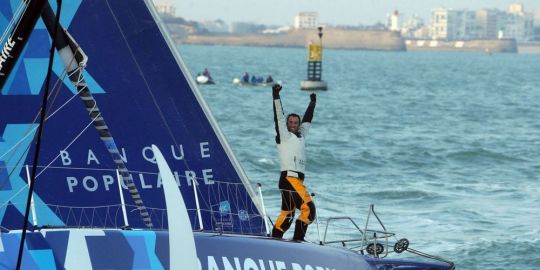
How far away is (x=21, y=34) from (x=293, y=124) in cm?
308

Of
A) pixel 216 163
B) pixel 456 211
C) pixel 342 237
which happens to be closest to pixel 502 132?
pixel 456 211

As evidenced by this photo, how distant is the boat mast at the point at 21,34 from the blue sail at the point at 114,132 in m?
1.77

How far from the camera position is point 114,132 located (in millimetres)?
11469

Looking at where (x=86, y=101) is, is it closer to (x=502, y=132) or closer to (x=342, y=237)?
(x=342, y=237)

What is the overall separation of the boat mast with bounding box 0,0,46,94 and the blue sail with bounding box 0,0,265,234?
5.81ft

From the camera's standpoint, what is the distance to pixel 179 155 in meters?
11.7

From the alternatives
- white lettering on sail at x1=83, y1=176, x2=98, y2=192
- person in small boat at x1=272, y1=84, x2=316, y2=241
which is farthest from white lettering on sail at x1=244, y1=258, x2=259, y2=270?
white lettering on sail at x1=83, y1=176, x2=98, y2=192

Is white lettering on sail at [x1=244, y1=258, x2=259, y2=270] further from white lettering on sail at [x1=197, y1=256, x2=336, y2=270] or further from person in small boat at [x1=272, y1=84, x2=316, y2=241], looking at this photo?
person in small boat at [x1=272, y1=84, x2=316, y2=241]

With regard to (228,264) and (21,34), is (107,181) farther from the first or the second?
(21,34)

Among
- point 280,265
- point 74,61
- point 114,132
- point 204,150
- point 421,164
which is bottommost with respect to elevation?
point 421,164

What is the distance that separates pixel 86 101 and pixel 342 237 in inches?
303

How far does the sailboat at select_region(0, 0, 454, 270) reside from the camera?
10398 mm

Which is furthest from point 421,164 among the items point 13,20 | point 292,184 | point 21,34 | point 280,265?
point 21,34

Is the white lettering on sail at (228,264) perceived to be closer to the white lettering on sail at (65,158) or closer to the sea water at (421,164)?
the white lettering on sail at (65,158)
